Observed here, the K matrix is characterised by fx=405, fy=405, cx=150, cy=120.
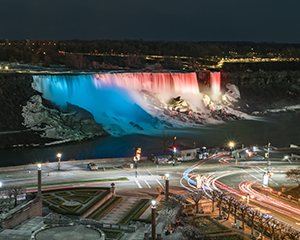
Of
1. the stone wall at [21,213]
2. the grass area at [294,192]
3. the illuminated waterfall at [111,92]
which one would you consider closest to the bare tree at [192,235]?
the stone wall at [21,213]

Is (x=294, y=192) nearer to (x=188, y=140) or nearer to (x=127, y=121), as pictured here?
(x=188, y=140)

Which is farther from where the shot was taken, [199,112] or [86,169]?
[199,112]

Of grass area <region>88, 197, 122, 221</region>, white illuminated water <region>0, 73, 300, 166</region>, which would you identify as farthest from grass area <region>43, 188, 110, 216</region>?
white illuminated water <region>0, 73, 300, 166</region>

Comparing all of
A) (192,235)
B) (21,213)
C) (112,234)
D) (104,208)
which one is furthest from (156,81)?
(192,235)

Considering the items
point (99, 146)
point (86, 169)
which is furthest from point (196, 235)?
point (99, 146)

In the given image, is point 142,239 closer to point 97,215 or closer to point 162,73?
point 97,215
